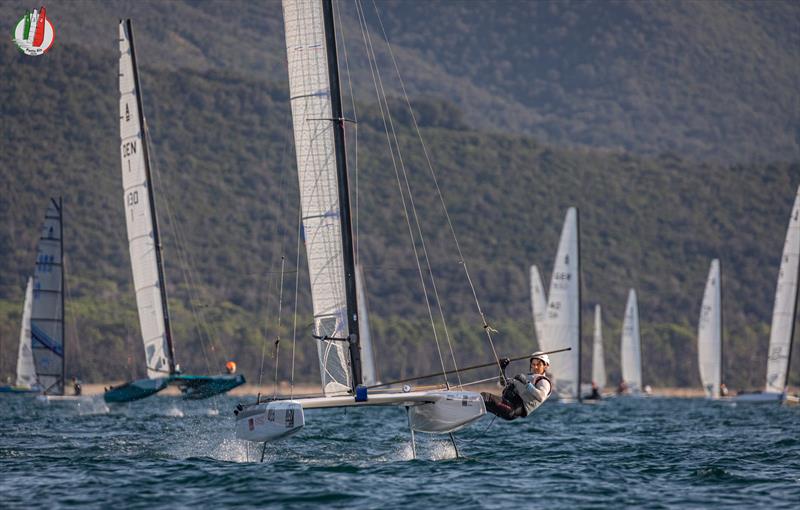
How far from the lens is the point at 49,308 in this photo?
164 ft

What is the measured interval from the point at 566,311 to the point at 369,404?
35742 millimetres

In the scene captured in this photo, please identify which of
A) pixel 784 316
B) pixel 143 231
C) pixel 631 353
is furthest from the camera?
pixel 631 353

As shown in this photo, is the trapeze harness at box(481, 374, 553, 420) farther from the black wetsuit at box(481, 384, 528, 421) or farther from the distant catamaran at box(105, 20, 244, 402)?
the distant catamaran at box(105, 20, 244, 402)

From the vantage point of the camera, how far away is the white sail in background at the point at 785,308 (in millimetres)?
53219

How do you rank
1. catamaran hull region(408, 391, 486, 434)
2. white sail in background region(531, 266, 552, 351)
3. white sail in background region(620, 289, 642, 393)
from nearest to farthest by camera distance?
catamaran hull region(408, 391, 486, 434)
white sail in background region(531, 266, 552, 351)
white sail in background region(620, 289, 642, 393)

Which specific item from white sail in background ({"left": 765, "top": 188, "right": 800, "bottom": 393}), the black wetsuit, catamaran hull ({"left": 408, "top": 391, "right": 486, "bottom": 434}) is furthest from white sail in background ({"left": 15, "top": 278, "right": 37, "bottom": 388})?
the black wetsuit

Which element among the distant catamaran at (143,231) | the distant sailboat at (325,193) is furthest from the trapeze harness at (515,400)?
the distant catamaran at (143,231)

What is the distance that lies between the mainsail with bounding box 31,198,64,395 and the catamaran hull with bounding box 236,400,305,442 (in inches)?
1151

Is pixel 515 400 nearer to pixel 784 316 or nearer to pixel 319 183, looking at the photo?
pixel 319 183

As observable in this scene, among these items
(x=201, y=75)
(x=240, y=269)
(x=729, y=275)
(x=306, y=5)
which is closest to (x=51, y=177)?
(x=240, y=269)

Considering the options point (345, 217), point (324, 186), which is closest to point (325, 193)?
point (324, 186)

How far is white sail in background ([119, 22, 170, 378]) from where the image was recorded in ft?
131

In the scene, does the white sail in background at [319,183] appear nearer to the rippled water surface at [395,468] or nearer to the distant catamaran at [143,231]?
the rippled water surface at [395,468]

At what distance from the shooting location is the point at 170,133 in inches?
5413
